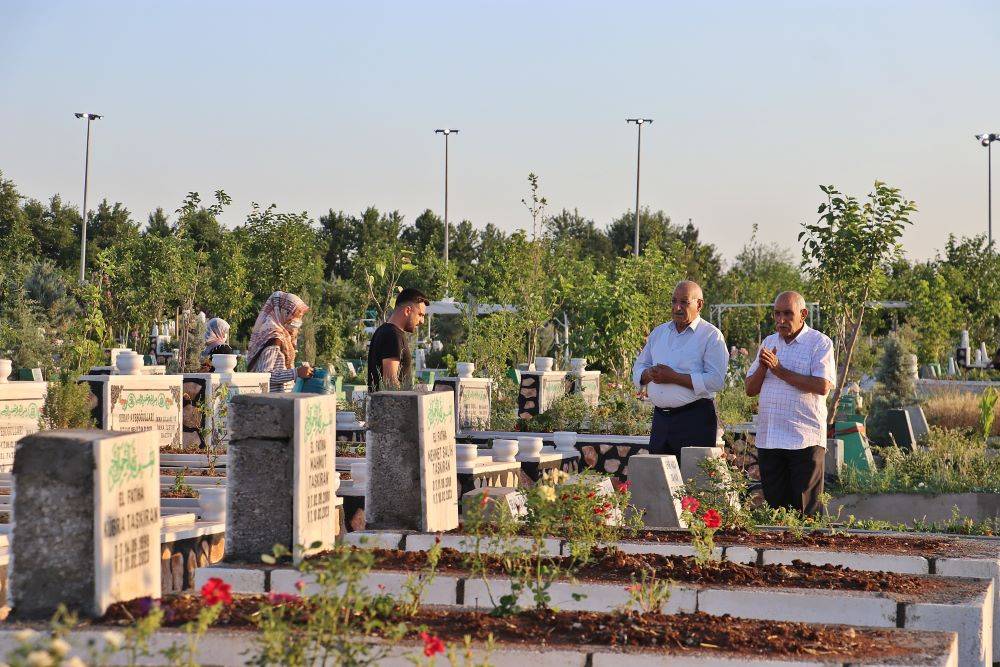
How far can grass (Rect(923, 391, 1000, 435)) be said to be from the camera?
1891 centimetres

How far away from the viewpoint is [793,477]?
843 centimetres

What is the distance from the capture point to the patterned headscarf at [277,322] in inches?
425

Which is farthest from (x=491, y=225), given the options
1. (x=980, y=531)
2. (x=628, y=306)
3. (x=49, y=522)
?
(x=49, y=522)

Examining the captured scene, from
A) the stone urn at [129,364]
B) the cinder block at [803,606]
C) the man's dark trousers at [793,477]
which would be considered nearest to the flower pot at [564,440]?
the stone urn at [129,364]

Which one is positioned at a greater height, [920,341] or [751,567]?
[920,341]

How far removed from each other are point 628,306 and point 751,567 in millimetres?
16161

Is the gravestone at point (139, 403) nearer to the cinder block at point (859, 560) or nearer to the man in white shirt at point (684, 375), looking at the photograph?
the man in white shirt at point (684, 375)

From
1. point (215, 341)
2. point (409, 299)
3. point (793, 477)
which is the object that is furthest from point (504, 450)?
point (215, 341)

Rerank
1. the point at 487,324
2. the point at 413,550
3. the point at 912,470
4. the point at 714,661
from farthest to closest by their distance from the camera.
Answer: the point at 487,324 → the point at 912,470 → the point at 413,550 → the point at 714,661

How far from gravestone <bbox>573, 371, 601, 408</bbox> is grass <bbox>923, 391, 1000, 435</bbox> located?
456cm

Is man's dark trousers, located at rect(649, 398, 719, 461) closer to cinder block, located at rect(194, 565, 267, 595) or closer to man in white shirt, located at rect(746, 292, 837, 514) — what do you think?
man in white shirt, located at rect(746, 292, 837, 514)

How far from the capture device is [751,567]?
232 inches

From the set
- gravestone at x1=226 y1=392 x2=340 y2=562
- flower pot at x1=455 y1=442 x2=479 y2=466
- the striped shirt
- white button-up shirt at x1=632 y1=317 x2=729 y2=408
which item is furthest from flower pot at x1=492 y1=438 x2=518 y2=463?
gravestone at x1=226 y1=392 x2=340 y2=562

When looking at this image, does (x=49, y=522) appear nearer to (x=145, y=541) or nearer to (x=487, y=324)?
(x=145, y=541)
